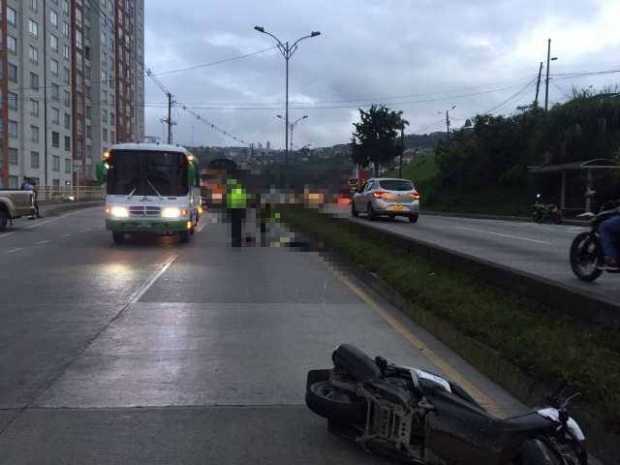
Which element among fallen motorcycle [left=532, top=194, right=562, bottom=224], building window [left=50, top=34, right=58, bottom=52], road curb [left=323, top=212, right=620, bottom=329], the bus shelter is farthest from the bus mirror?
building window [left=50, top=34, right=58, bottom=52]

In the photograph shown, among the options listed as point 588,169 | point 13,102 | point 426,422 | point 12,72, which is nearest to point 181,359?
point 426,422

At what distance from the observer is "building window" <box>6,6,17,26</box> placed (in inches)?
2618

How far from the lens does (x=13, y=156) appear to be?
222ft

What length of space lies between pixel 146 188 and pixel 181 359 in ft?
41.4

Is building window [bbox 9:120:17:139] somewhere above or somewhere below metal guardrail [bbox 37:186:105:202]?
above

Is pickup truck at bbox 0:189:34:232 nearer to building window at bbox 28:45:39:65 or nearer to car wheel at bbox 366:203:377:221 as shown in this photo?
car wheel at bbox 366:203:377:221

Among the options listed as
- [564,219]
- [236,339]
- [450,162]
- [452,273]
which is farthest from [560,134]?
[236,339]

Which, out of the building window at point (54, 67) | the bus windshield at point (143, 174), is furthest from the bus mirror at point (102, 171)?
the building window at point (54, 67)

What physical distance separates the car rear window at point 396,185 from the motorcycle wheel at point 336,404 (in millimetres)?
20864

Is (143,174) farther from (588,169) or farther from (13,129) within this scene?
(13,129)

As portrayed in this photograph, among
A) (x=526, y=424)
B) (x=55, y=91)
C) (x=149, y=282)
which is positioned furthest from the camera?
(x=55, y=91)

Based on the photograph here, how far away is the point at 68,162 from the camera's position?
84312mm

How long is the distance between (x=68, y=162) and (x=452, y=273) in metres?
80.7

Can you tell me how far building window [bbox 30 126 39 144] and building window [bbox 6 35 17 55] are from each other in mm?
8040
